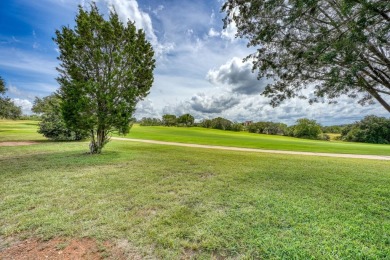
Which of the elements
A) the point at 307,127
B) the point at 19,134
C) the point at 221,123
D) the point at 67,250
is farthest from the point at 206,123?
the point at 67,250

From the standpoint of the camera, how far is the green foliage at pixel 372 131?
51.8 metres

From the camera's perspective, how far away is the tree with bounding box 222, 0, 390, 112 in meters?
4.68

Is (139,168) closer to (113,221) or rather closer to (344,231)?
(113,221)

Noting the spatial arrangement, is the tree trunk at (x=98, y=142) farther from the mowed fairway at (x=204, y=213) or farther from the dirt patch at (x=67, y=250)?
the dirt patch at (x=67, y=250)

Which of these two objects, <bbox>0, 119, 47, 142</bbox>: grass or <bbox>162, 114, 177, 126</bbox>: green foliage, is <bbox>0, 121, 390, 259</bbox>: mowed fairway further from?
<bbox>162, 114, 177, 126</bbox>: green foliage

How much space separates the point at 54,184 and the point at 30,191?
0.66 metres

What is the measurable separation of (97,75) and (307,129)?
72482 millimetres

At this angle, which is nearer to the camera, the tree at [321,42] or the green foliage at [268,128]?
the tree at [321,42]

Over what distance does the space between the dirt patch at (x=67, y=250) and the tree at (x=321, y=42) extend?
6.15 metres

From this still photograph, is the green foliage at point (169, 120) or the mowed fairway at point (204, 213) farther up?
the green foliage at point (169, 120)

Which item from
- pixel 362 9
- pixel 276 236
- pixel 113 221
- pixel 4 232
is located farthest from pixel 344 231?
pixel 4 232

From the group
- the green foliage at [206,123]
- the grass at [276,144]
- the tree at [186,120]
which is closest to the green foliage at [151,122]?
the tree at [186,120]

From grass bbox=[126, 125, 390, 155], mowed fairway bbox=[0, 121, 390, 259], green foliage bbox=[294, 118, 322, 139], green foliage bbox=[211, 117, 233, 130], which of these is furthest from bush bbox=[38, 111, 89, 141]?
green foliage bbox=[294, 118, 322, 139]

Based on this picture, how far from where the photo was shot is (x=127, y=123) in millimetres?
11742
